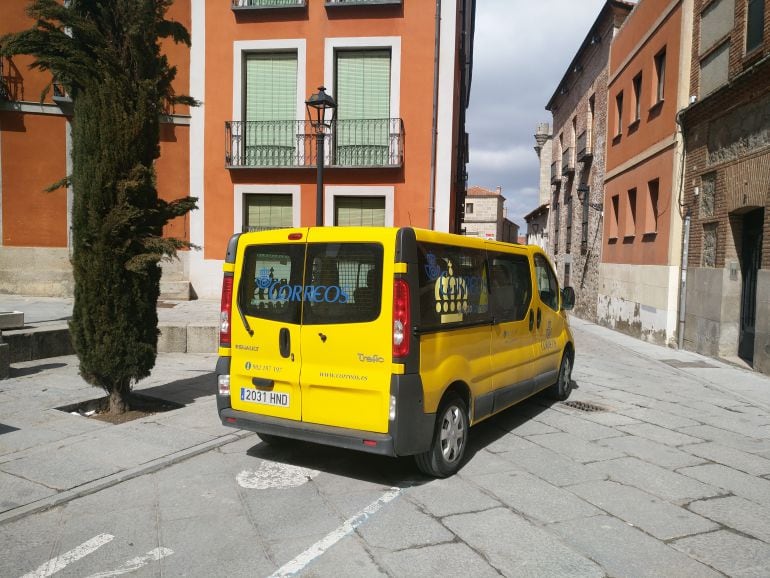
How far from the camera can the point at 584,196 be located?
968 inches

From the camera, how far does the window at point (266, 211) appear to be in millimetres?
16641

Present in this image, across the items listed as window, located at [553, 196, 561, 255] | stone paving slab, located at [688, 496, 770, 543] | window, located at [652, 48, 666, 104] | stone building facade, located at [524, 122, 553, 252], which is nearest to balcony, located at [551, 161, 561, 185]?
window, located at [553, 196, 561, 255]

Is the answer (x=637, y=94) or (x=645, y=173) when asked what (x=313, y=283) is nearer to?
(x=645, y=173)

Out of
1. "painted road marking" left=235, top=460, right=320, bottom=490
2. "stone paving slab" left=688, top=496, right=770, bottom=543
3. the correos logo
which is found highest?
the correos logo

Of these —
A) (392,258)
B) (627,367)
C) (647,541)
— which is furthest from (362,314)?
(627,367)

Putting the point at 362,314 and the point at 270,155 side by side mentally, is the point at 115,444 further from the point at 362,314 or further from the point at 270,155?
the point at 270,155

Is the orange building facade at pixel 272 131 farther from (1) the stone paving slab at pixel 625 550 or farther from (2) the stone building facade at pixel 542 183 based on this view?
(2) the stone building facade at pixel 542 183

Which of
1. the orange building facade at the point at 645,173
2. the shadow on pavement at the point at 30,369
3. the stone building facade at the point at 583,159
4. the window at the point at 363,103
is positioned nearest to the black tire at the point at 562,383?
the shadow on pavement at the point at 30,369

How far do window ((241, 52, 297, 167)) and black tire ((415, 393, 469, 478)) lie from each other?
40.3 ft

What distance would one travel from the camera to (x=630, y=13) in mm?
18859

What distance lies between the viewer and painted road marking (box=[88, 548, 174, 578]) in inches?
133

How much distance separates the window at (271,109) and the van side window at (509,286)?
1085 cm

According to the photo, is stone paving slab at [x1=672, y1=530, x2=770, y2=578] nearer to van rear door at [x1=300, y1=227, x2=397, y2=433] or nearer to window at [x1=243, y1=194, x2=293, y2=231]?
van rear door at [x1=300, y1=227, x2=397, y2=433]

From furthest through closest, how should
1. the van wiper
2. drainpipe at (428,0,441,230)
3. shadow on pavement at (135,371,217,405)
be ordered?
drainpipe at (428,0,441,230) → shadow on pavement at (135,371,217,405) → the van wiper
